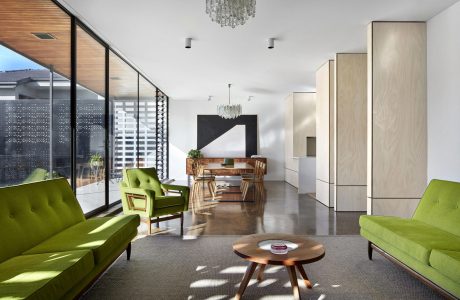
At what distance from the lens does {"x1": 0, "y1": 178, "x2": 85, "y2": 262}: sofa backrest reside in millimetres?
2389

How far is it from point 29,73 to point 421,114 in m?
5.01

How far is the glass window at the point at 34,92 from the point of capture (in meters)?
3.24

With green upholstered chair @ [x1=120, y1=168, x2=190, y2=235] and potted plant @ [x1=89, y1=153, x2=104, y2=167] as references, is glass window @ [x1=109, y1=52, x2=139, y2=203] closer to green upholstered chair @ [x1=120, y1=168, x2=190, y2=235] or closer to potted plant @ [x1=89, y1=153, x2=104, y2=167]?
potted plant @ [x1=89, y1=153, x2=104, y2=167]

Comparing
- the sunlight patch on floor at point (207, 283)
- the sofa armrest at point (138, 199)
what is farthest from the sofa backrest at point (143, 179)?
the sunlight patch on floor at point (207, 283)

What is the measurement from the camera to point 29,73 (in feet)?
12.0

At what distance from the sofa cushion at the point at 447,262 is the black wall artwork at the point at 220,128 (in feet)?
30.3

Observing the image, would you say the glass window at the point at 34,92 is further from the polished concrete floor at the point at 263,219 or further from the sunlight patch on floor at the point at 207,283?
the sunlight patch on floor at the point at 207,283

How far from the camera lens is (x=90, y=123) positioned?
5.05m

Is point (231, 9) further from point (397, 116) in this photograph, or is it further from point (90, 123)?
point (90, 123)

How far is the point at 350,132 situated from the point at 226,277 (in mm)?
3984

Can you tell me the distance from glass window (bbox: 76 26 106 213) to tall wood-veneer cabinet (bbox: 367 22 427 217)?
4.09 metres

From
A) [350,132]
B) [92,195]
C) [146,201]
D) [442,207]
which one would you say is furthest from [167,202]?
[350,132]

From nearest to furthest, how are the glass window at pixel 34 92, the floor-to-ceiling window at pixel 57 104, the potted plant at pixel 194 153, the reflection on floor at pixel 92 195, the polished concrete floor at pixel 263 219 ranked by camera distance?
the glass window at pixel 34 92, the floor-to-ceiling window at pixel 57 104, the polished concrete floor at pixel 263 219, the reflection on floor at pixel 92 195, the potted plant at pixel 194 153

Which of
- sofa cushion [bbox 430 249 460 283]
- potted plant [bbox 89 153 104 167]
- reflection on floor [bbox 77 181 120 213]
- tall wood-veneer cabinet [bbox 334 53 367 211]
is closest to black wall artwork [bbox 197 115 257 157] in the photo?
tall wood-veneer cabinet [bbox 334 53 367 211]
